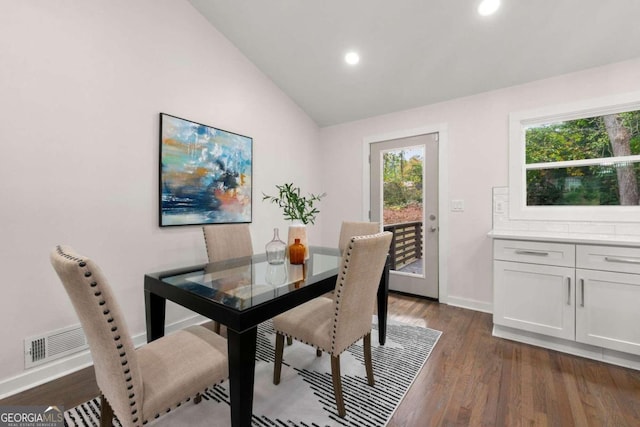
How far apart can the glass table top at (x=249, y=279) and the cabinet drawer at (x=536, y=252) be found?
1461mm

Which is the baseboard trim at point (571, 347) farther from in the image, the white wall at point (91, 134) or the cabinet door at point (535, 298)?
the white wall at point (91, 134)

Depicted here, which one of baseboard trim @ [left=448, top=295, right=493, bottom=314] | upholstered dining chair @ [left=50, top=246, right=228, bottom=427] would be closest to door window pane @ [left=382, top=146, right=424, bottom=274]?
baseboard trim @ [left=448, top=295, right=493, bottom=314]

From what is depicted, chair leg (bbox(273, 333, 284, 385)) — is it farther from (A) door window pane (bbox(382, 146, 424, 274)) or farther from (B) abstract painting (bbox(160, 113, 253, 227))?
(A) door window pane (bbox(382, 146, 424, 274))

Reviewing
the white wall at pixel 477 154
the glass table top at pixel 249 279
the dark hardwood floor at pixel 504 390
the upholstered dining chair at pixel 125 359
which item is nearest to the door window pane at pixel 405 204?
the white wall at pixel 477 154

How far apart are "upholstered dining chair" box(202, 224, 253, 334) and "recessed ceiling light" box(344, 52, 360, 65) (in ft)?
6.50

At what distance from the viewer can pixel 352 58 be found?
2854 millimetres

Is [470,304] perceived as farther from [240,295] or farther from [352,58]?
[352,58]

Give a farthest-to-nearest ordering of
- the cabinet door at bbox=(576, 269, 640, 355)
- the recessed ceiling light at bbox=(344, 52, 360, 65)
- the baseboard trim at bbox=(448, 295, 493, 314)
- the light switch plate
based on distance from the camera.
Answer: the light switch plate < the baseboard trim at bbox=(448, 295, 493, 314) < the recessed ceiling light at bbox=(344, 52, 360, 65) < the cabinet door at bbox=(576, 269, 640, 355)

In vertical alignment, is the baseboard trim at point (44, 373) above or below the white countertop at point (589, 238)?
below

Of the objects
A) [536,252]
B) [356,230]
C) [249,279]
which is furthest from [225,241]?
[536,252]

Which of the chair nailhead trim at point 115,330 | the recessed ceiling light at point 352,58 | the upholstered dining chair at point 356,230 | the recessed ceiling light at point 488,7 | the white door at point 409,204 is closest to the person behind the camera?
the chair nailhead trim at point 115,330

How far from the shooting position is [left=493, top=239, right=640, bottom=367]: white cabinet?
1972 mm

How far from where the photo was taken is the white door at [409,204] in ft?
10.8

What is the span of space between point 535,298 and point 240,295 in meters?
2.35
